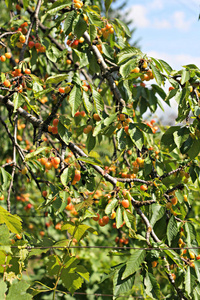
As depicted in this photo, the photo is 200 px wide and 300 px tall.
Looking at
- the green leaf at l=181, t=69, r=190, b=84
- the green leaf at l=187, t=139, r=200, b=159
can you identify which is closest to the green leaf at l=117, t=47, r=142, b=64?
the green leaf at l=181, t=69, r=190, b=84

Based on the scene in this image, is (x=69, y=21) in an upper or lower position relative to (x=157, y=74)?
upper

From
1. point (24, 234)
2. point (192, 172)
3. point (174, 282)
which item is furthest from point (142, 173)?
point (24, 234)

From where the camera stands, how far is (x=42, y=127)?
135 cm

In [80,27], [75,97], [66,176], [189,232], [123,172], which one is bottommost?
[189,232]

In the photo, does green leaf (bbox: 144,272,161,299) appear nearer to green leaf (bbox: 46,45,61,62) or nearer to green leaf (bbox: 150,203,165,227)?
green leaf (bbox: 150,203,165,227)

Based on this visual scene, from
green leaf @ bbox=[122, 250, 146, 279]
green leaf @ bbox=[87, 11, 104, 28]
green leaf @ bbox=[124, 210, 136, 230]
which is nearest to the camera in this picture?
green leaf @ bbox=[122, 250, 146, 279]

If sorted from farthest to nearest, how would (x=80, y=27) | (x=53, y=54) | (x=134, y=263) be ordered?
(x=53, y=54) < (x=80, y=27) < (x=134, y=263)

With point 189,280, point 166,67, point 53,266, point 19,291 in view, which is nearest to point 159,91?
point 166,67

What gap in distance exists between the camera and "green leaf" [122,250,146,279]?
100 centimetres

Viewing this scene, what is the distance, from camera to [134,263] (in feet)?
3.34

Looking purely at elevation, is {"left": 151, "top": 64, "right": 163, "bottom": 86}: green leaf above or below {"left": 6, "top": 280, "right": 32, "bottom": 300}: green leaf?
above

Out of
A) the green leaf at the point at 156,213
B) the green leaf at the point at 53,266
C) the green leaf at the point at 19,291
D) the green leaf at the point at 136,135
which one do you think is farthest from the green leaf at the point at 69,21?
the green leaf at the point at 19,291

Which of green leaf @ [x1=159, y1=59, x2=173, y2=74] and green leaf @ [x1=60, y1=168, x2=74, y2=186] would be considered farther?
green leaf @ [x1=159, y1=59, x2=173, y2=74]

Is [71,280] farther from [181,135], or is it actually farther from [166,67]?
[166,67]
